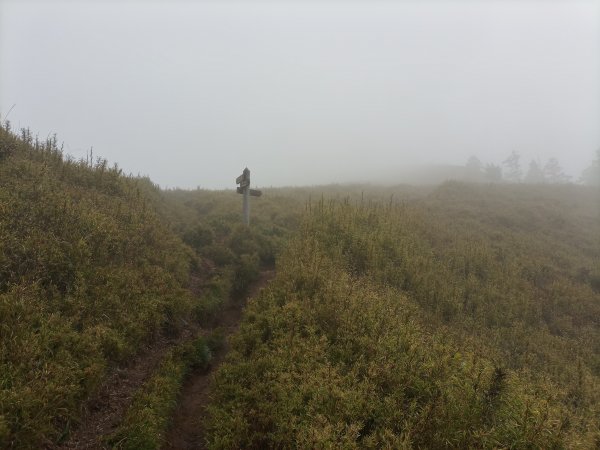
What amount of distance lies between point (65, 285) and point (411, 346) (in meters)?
7.30

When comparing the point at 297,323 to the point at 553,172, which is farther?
the point at 553,172

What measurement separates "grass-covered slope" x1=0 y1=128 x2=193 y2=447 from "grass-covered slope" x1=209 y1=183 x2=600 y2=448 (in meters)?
2.28

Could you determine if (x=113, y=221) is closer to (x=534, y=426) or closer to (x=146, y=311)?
(x=146, y=311)

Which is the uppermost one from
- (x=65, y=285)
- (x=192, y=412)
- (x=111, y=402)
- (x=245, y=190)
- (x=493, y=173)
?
(x=493, y=173)

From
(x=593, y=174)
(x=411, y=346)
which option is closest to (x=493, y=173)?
(x=593, y=174)

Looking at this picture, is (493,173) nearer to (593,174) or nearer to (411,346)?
(593,174)

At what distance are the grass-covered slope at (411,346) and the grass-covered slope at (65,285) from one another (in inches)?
89.6

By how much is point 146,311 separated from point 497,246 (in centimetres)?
1524

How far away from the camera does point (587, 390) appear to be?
315 inches

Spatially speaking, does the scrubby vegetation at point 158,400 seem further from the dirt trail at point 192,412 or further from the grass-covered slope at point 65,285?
the grass-covered slope at point 65,285

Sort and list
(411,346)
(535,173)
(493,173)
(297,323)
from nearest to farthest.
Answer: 1. (411,346)
2. (297,323)
3. (493,173)
4. (535,173)

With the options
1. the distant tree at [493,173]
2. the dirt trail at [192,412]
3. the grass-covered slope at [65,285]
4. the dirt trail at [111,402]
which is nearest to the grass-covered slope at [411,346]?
the dirt trail at [192,412]

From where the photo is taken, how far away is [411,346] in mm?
7117

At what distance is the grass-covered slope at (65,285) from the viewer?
5508 mm
